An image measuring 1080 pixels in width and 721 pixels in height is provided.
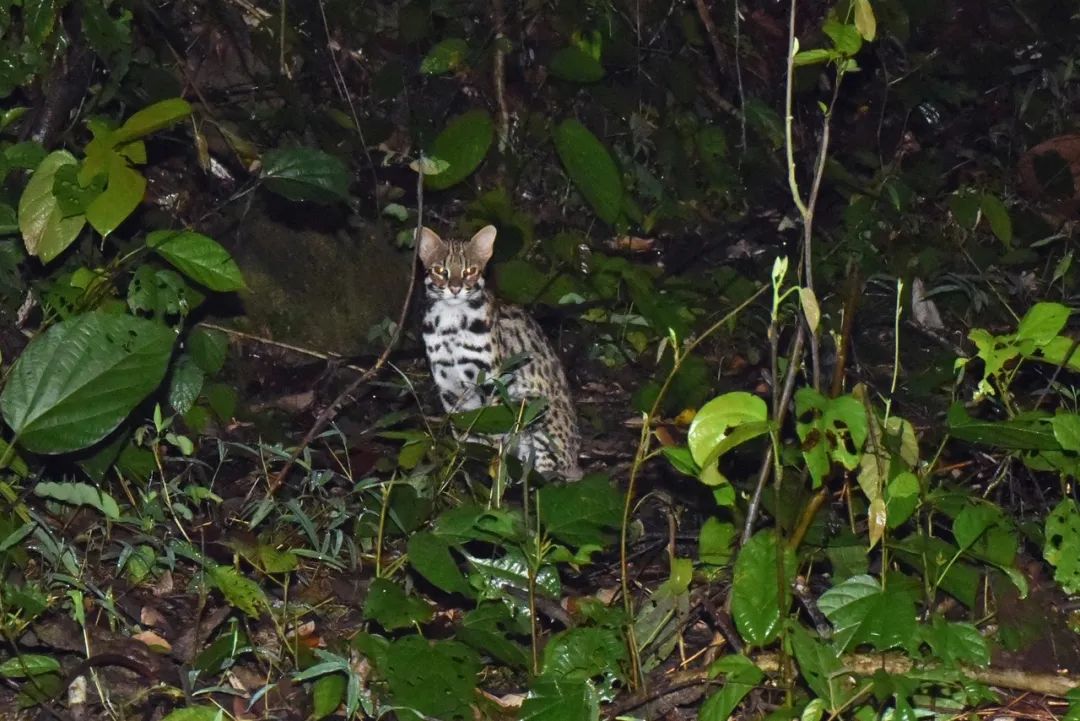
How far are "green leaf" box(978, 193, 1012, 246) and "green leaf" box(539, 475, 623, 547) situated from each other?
12.7 feet

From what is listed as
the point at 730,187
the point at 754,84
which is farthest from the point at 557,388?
the point at 754,84

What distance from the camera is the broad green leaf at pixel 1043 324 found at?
3242 mm

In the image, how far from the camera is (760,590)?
3191 mm

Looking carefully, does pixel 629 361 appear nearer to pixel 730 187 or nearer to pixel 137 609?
pixel 730 187

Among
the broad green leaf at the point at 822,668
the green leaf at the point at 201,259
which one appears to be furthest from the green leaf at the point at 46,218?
the broad green leaf at the point at 822,668

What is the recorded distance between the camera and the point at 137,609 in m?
4.03

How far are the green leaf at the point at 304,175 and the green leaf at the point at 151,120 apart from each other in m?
0.52

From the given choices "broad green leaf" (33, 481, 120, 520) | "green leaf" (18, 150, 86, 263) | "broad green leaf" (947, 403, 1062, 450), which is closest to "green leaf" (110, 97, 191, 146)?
"green leaf" (18, 150, 86, 263)

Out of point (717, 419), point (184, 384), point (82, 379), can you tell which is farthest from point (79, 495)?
point (717, 419)

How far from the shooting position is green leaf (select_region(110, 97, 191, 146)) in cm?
386

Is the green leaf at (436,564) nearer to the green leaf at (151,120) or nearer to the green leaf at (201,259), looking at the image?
the green leaf at (201,259)

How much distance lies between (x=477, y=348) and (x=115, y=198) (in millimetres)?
2215

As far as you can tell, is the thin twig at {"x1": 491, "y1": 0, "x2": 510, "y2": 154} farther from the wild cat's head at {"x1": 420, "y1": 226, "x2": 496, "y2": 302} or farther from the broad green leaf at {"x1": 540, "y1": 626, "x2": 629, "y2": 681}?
the broad green leaf at {"x1": 540, "y1": 626, "x2": 629, "y2": 681}

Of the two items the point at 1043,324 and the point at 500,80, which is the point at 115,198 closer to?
the point at 1043,324
